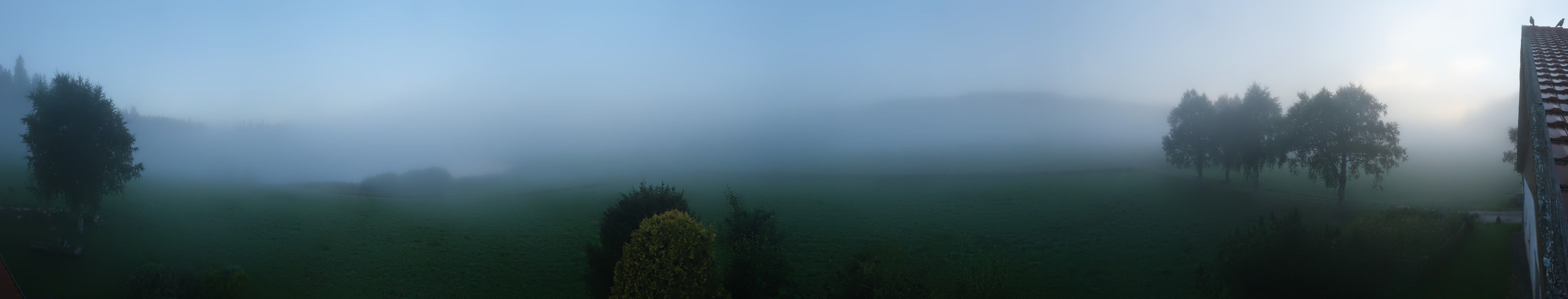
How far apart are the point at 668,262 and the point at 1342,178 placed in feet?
94.6

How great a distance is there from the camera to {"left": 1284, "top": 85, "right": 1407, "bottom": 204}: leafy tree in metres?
22.8

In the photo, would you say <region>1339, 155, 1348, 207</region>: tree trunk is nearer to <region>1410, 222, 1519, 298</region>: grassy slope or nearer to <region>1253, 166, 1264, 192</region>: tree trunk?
<region>1253, 166, 1264, 192</region>: tree trunk

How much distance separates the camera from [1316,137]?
24.0 m

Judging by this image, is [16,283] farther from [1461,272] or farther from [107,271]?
[1461,272]

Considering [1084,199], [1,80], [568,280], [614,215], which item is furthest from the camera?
[1,80]

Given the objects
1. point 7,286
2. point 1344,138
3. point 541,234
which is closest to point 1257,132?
point 1344,138

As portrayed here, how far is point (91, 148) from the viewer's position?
22.5m

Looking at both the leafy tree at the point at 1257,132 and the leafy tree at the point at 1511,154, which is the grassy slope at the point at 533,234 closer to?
the leafy tree at the point at 1257,132

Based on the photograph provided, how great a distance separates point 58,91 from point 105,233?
641cm

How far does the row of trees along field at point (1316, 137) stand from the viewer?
2289cm

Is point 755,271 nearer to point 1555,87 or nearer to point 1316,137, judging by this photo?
point 1555,87

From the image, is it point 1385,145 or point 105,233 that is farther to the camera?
point 1385,145

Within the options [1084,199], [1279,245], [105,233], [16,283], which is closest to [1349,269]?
[1279,245]

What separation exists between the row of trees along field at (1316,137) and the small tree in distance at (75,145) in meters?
51.1
